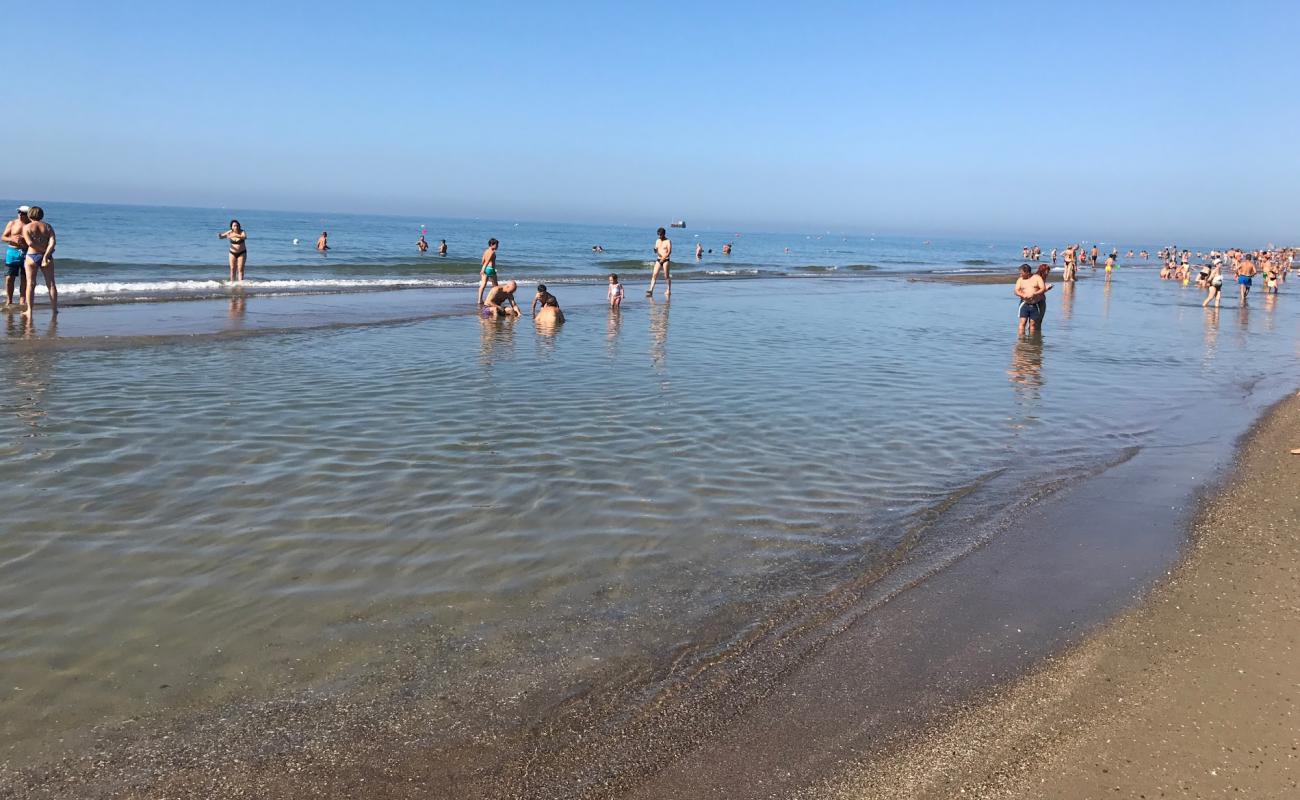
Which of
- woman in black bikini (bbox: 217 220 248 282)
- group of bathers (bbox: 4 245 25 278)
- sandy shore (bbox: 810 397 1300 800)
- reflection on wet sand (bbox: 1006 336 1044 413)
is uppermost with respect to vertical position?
woman in black bikini (bbox: 217 220 248 282)

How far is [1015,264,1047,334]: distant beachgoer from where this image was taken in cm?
1825

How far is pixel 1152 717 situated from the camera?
3770mm

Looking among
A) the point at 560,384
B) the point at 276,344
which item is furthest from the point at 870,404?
the point at 276,344

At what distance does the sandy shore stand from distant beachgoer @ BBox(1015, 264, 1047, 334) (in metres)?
13.7

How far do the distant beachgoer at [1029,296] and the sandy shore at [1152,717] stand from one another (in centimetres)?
1372

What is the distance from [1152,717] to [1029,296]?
16.1 meters

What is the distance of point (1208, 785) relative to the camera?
328 cm

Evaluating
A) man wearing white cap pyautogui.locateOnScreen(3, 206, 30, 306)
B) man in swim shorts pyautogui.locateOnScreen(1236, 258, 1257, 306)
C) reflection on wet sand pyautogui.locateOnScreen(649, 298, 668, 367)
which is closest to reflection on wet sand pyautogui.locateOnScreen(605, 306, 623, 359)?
reflection on wet sand pyautogui.locateOnScreen(649, 298, 668, 367)

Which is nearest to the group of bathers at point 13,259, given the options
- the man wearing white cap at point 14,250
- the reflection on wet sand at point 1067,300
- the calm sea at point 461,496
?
the man wearing white cap at point 14,250

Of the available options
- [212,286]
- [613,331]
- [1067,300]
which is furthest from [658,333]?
[1067,300]

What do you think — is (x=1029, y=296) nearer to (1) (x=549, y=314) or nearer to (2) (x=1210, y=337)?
(2) (x=1210, y=337)

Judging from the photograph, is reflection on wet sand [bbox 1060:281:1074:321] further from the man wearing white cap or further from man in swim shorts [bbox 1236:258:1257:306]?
the man wearing white cap

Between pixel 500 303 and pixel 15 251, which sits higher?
pixel 15 251

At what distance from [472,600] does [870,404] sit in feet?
22.7
